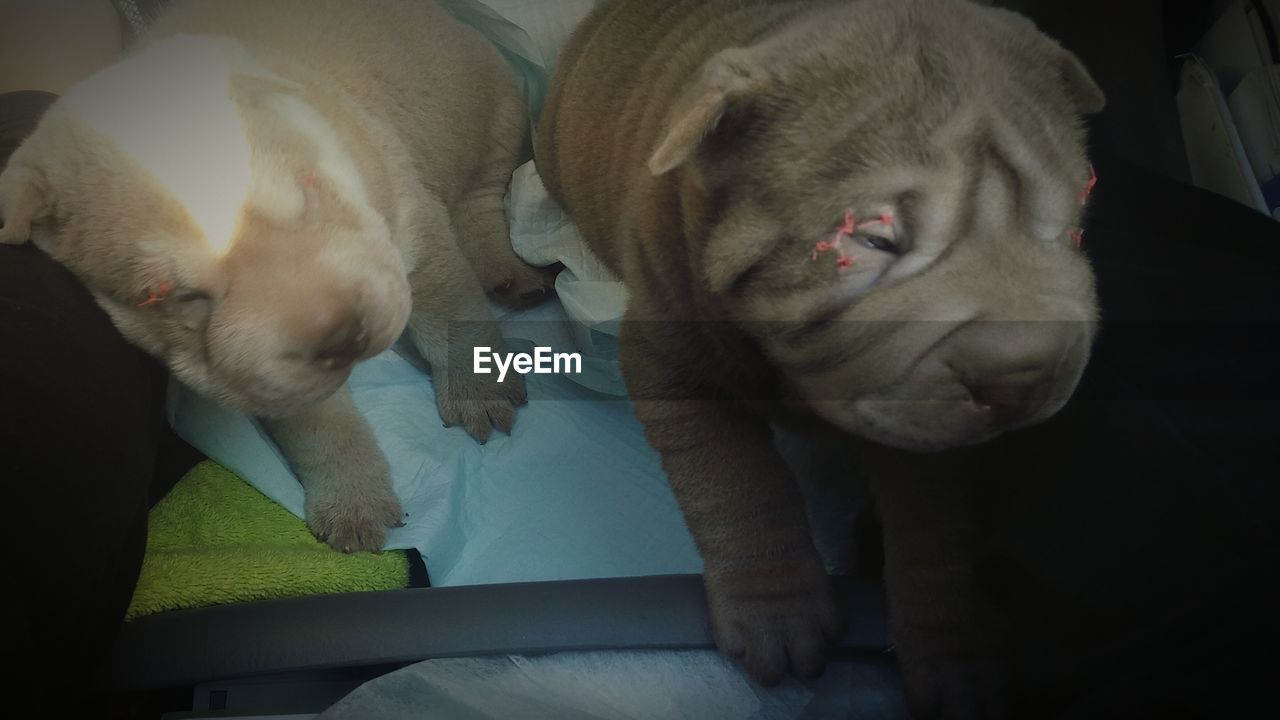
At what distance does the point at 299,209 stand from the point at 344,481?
14.5 inches

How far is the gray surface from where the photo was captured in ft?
3.06

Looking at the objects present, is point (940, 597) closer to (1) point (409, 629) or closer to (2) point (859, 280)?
(2) point (859, 280)

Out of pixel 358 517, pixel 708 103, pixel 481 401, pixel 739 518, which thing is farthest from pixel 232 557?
pixel 708 103

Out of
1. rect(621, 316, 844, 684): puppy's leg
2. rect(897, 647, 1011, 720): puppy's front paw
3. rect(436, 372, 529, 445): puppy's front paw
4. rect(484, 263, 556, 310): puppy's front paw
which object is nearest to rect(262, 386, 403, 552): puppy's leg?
rect(436, 372, 529, 445): puppy's front paw

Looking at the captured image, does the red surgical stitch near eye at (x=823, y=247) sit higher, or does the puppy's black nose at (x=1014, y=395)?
the red surgical stitch near eye at (x=823, y=247)

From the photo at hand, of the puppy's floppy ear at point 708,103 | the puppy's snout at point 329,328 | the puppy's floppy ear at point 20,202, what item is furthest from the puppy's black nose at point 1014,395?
the puppy's floppy ear at point 20,202

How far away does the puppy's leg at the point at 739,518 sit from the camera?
0.96 m

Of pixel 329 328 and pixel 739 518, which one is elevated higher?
pixel 329 328

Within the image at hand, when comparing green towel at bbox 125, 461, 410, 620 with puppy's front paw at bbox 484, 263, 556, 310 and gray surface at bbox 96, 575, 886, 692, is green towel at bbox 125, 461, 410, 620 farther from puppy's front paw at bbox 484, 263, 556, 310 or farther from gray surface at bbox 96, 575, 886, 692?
puppy's front paw at bbox 484, 263, 556, 310

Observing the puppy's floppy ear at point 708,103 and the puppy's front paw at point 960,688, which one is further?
the puppy's front paw at point 960,688

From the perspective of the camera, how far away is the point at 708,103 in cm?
70

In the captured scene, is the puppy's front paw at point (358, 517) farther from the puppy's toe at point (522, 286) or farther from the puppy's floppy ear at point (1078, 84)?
the puppy's floppy ear at point (1078, 84)

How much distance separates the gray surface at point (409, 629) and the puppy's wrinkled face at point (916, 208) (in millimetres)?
365

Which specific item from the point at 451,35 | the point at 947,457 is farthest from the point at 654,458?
the point at 451,35
